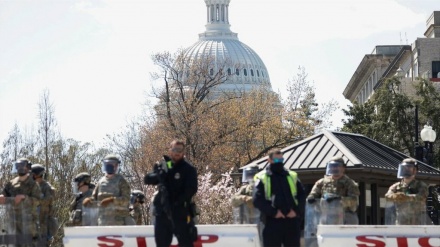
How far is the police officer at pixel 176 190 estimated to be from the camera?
789 inches

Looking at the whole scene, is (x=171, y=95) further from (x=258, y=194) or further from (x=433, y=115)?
(x=258, y=194)

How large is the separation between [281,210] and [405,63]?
83.1 m

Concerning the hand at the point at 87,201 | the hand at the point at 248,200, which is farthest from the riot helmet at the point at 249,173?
the hand at the point at 87,201

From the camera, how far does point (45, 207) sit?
25.3 meters

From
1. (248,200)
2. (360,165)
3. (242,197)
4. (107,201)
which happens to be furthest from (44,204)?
(360,165)

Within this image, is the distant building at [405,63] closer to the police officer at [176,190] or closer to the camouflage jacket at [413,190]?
the camouflage jacket at [413,190]

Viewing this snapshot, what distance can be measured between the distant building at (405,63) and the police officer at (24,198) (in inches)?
2195

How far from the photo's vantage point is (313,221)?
77.3ft

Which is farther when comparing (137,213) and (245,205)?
(137,213)

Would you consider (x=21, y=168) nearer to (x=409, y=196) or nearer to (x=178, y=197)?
(x=178, y=197)

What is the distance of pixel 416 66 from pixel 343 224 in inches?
2952

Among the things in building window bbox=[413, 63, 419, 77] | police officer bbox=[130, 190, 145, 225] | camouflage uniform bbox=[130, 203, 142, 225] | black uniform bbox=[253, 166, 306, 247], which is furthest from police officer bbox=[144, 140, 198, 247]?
building window bbox=[413, 63, 419, 77]

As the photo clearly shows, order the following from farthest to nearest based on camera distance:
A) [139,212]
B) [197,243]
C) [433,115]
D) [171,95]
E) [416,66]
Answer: [416,66] → [171,95] → [433,115] → [139,212] → [197,243]

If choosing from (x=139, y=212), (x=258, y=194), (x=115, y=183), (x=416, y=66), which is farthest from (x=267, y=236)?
(x=416, y=66)
